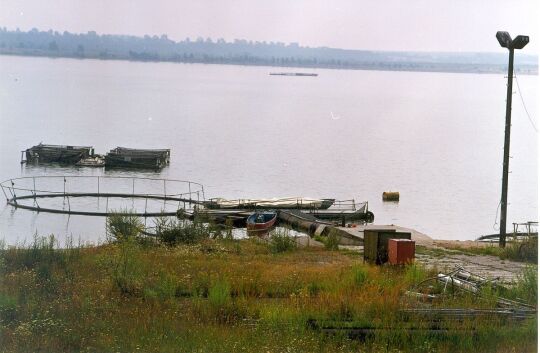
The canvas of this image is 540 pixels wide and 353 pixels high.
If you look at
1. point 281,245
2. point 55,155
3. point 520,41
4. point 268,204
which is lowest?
point 268,204

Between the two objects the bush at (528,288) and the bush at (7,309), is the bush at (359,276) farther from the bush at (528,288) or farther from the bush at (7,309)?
the bush at (7,309)

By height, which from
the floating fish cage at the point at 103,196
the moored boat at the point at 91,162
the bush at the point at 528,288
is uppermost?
the bush at the point at 528,288

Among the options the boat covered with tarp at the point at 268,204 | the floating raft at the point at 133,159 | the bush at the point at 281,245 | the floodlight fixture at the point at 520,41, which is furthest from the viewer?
the floating raft at the point at 133,159

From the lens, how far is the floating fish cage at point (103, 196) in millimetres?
38188

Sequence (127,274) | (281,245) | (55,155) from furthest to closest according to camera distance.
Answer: (55,155) < (281,245) < (127,274)

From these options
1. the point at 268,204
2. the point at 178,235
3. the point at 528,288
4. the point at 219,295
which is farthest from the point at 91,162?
the point at 528,288

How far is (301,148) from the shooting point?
71.2m

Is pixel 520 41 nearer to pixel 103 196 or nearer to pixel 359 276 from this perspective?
pixel 359 276

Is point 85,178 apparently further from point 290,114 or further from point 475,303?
point 290,114

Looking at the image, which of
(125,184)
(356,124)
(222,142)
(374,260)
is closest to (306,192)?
(125,184)

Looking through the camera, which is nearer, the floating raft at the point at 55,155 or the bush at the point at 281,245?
the bush at the point at 281,245

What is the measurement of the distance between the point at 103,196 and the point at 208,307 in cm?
3203

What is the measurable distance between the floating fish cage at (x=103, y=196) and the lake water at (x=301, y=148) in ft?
4.90

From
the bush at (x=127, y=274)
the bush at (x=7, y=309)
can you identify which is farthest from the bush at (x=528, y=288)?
the bush at (x=7, y=309)
